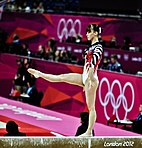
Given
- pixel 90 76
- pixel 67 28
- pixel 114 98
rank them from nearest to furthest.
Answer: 1. pixel 90 76
2. pixel 114 98
3. pixel 67 28

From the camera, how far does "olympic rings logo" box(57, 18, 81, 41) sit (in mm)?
22359

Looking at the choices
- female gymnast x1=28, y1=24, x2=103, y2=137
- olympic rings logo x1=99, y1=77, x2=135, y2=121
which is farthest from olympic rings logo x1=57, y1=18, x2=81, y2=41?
female gymnast x1=28, y1=24, x2=103, y2=137

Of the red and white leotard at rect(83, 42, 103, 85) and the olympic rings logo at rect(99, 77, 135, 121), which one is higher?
the red and white leotard at rect(83, 42, 103, 85)

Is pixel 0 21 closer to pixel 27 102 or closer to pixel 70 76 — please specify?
pixel 27 102

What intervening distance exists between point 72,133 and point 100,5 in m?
17.3

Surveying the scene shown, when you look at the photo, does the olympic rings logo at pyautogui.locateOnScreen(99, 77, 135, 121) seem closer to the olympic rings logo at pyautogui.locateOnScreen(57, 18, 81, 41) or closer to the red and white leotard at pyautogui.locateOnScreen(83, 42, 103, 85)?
the red and white leotard at pyautogui.locateOnScreen(83, 42, 103, 85)

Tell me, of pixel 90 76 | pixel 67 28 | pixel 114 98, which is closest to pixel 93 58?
pixel 90 76

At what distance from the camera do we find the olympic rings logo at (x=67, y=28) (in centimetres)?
2236

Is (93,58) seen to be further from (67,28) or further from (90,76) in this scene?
(67,28)

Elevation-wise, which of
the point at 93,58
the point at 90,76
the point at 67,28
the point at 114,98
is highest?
the point at 67,28

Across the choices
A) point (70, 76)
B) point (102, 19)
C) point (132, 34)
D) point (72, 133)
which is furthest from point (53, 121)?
point (102, 19)

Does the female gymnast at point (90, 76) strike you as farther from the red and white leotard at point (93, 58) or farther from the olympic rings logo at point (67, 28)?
the olympic rings logo at point (67, 28)

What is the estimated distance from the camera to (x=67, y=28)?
2277cm

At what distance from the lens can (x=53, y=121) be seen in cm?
1025
